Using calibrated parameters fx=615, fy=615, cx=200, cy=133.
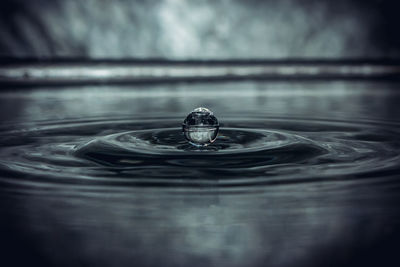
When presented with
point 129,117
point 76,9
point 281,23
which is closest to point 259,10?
point 281,23

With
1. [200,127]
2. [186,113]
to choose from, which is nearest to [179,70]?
[186,113]

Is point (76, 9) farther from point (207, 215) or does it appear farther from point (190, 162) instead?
point (207, 215)

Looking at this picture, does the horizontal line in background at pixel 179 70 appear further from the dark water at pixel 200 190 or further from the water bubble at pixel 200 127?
the water bubble at pixel 200 127

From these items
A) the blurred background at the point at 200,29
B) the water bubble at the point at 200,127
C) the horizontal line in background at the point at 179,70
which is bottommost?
the water bubble at the point at 200,127

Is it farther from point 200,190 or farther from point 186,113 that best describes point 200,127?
point 186,113

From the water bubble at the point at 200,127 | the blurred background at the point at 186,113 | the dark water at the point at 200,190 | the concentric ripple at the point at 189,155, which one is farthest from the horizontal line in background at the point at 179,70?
the water bubble at the point at 200,127
